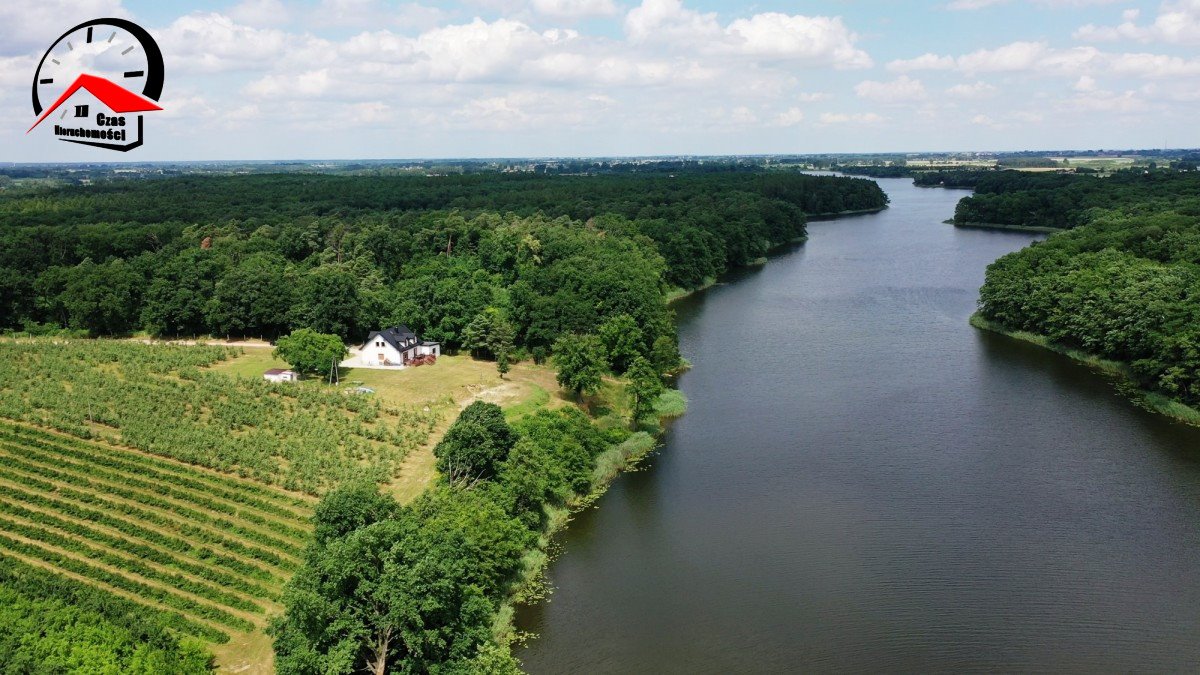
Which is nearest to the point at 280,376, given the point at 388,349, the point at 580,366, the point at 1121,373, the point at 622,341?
the point at 388,349

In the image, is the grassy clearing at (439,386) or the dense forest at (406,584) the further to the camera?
the grassy clearing at (439,386)

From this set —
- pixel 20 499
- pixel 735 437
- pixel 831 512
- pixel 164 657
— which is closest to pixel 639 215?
pixel 735 437

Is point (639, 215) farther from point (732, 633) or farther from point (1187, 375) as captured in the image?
point (732, 633)

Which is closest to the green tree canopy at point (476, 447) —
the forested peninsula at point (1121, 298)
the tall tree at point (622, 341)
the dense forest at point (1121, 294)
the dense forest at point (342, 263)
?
the tall tree at point (622, 341)

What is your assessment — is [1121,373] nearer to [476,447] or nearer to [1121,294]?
[1121,294]

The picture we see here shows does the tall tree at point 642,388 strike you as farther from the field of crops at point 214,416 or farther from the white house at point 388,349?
the white house at point 388,349

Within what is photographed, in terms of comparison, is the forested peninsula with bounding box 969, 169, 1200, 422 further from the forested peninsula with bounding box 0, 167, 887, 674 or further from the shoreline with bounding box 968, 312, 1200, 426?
the forested peninsula with bounding box 0, 167, 887, 674
